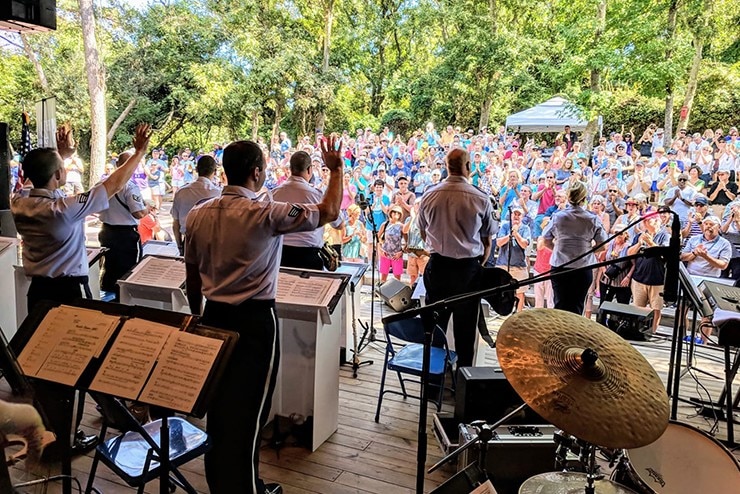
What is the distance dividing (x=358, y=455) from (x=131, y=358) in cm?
152

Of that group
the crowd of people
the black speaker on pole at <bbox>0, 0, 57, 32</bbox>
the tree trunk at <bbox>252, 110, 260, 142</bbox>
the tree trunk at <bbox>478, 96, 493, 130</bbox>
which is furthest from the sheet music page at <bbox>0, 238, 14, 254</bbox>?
the tree trunk at <bbox>252, 110, 260, 142</bbox>

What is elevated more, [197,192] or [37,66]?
[37,66]

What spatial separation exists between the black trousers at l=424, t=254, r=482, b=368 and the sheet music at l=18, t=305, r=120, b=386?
6.57ft

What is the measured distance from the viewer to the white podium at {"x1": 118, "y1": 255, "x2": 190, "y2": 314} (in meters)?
3.05

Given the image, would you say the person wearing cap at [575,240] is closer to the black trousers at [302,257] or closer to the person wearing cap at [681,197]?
the black trousers at [302,257]

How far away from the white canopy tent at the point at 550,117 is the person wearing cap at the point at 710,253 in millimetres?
7630

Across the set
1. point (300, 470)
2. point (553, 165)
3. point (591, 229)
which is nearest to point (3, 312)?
point (300, 470)

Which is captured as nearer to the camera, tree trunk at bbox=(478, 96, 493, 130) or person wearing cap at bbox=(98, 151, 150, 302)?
person wearing cap at bbox=(98, 151, 150, 302)

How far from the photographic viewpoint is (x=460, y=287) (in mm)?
3189

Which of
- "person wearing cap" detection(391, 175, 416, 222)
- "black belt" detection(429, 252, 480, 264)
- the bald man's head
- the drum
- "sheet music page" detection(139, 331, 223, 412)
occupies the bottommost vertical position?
the drum

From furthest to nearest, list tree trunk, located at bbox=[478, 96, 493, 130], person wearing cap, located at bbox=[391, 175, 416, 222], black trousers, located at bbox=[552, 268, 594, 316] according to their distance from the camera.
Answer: tree trunk, located at bbox=[478, 96, 493, 130] → person wearing cap, located at bbox=[391, 175, 416, 222] → black trousers, located at bbox=[552, 268, 594, 316]

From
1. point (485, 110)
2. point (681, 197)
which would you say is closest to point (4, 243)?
point (681, 197)

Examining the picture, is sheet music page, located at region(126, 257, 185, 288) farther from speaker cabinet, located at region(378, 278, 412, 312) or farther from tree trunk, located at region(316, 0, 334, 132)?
tree trunk, located at region(316, 0, 334, 132)

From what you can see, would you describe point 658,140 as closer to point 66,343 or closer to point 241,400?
point 241,400
